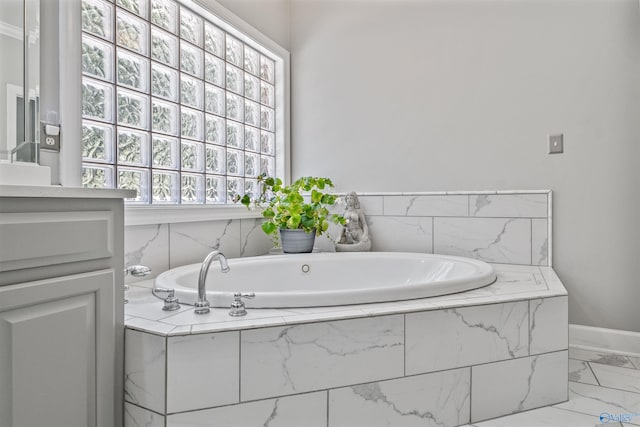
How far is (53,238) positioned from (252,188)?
5.56 feet

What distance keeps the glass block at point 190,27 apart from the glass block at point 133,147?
1.98 feet

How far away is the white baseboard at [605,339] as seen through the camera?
2033 mm

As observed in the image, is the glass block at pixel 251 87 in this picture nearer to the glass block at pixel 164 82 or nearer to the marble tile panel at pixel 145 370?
the glass block at pixel 164 82

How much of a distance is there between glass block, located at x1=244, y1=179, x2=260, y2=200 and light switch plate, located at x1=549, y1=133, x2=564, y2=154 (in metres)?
1.71

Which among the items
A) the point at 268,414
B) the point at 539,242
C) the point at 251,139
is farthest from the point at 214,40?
the point at 539,242

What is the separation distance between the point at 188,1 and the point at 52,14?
749mm

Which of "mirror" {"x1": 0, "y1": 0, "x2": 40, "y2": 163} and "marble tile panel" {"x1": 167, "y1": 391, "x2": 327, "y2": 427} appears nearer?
"marble tile panel" {"x1": 167, "y1": 391, "x2": 327, "y2": 427}

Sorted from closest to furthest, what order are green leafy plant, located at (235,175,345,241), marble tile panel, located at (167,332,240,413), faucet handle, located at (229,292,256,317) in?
marble tile panel, located at (167,332,240,413)
faucet handle, located at (229,292,256,317)
green leafy plant, located at (235,175,345,241)

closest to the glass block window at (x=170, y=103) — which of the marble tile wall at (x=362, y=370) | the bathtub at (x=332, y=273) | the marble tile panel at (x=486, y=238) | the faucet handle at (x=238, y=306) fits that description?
the bathtub at (x=332, y=273)

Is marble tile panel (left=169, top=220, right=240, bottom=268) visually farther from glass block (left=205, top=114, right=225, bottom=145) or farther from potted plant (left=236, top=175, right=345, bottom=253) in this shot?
glass block (left=205, top=114, right=225, bottom=145)

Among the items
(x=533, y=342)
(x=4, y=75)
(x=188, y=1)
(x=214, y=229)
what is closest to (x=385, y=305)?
(x=533, y=342)

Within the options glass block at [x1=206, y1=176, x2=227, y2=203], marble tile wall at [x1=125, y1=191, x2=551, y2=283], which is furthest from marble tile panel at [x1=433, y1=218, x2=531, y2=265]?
glass block at [x1=206, y1=176, x2=227, y2=203]

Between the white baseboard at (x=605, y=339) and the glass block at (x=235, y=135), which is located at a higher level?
the glass block at (x=235, y=135)

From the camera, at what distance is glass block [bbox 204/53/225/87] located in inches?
89.6
